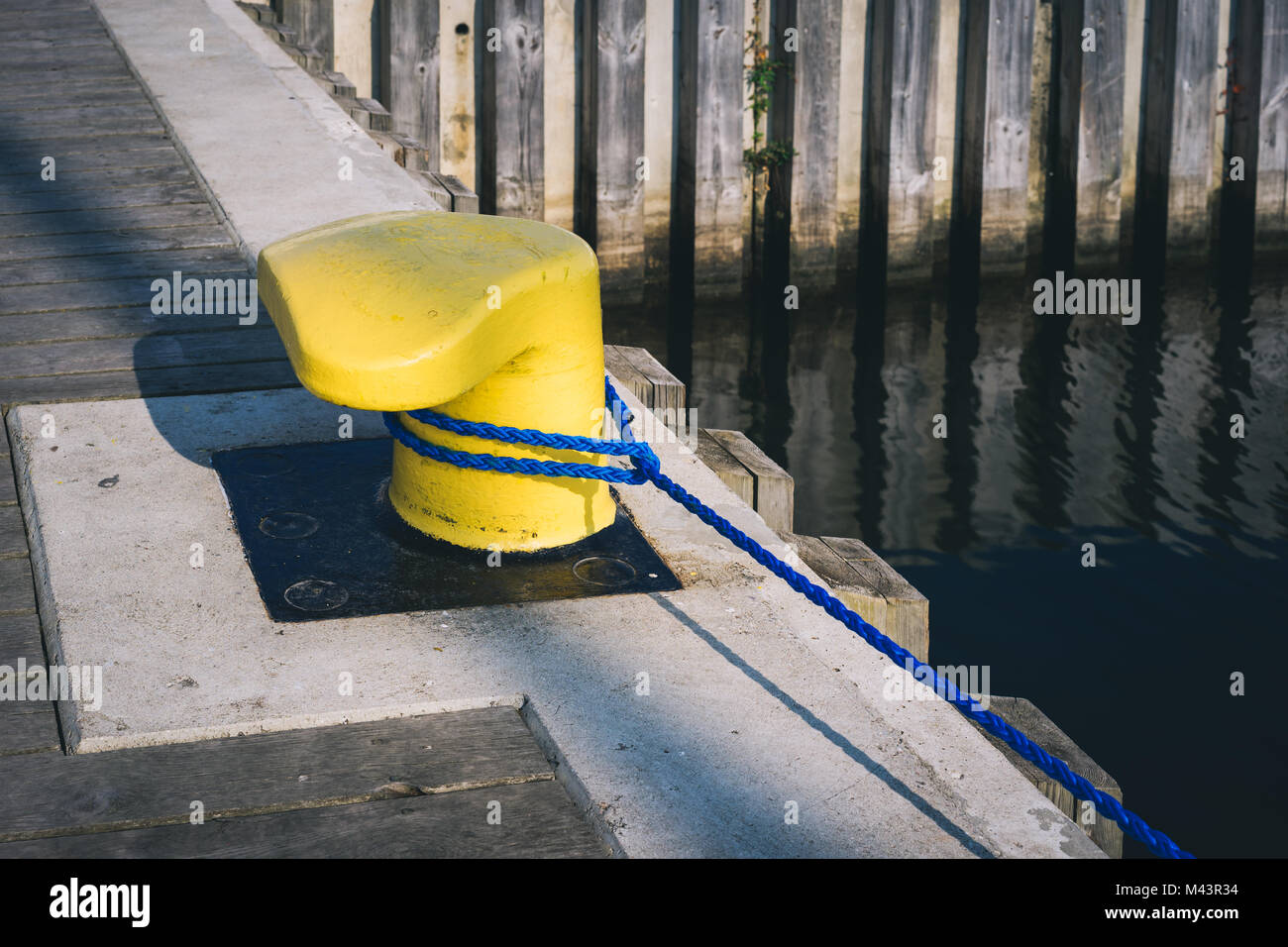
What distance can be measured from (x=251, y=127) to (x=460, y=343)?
3345 mm

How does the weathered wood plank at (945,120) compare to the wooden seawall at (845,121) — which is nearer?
the wooden seawall at (845,121)

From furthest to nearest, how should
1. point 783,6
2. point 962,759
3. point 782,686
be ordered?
point 783,6, point 782,686, point 962,759

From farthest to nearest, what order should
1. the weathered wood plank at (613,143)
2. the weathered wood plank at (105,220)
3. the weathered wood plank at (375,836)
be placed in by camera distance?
the weathered wood plank at (613,143), the weathered wood plank at (105,220), the weathered wood plank at (375,836)

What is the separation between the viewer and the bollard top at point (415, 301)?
8.69 feet

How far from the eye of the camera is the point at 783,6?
8.86 metres

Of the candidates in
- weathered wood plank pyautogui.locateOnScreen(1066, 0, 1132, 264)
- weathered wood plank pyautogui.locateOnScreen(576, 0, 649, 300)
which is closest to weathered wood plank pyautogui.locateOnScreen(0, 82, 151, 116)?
weathered wood plank pyautogui.locateOnScreen(576, 0, 649, 300)

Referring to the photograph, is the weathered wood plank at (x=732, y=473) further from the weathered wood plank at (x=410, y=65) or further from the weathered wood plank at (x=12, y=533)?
the weathered wood plank at (x=410, y=65)

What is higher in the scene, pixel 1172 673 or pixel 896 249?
pixel 896 249

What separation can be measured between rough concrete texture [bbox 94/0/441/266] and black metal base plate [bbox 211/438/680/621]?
1.42 metres

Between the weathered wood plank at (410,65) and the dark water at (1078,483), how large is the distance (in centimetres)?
166

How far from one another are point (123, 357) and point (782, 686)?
220cm

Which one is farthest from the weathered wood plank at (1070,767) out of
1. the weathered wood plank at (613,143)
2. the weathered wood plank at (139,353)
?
the weathered wood plank at (613,143)
